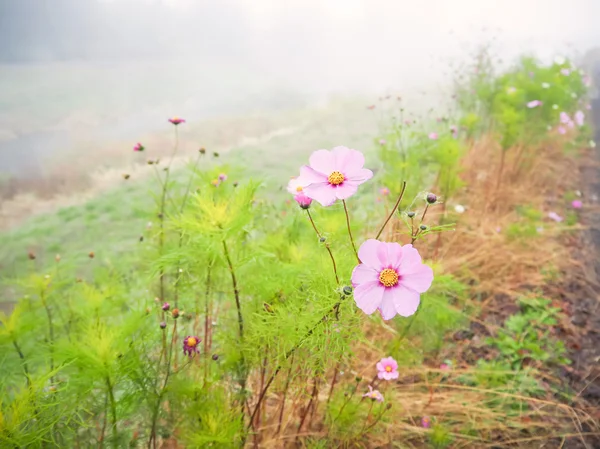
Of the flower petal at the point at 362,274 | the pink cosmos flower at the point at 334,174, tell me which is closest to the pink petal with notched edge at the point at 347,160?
the pink cosmos flower at the point at 334,174

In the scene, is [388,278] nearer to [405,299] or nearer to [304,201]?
[405,299]

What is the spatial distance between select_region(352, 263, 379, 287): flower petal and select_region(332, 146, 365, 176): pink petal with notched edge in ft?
0.39

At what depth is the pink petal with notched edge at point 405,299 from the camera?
0.45 metres

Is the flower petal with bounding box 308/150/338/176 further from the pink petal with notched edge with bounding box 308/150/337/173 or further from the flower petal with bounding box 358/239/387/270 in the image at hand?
the flower petal with bounding box 358/239/387/270

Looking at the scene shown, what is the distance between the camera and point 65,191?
1895mm

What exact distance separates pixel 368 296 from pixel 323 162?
174 millimetres

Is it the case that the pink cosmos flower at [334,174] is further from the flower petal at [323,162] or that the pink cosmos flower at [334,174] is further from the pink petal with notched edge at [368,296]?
the pink petal with notched edge at [368,296]

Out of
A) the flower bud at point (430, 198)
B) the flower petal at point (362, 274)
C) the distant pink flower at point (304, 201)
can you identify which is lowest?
the flower petal at point (362, 274)

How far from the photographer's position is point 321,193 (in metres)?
0.48

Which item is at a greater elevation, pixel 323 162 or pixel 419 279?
pixel 323 162

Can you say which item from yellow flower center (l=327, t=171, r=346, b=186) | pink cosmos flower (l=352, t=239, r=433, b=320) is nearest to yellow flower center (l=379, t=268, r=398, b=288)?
pink cosmos flower (l=352, t=239, r=433, b=320)

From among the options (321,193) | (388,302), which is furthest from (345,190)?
(388,302)

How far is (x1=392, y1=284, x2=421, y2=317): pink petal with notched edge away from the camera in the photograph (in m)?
Answer: 0.45

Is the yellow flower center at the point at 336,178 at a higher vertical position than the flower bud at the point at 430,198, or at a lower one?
higher
